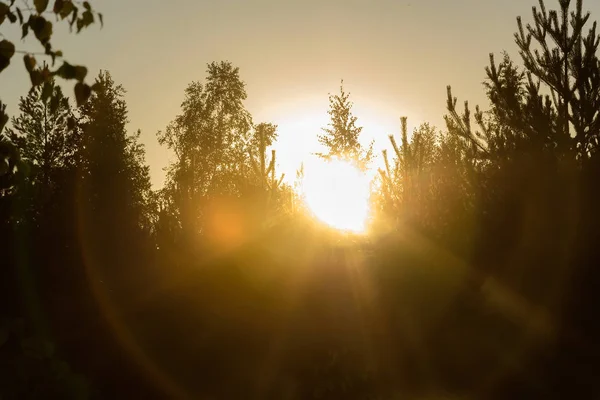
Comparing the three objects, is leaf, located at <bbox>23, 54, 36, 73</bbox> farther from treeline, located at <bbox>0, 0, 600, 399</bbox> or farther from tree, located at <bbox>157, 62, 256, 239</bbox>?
tree, located at <bbox>157, 62, 256, 239</bbox>

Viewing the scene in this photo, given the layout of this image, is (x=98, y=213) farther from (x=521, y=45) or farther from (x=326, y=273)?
(x=521, y=45)

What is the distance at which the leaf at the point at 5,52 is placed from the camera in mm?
2139

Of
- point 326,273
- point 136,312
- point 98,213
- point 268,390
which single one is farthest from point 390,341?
point 98,213

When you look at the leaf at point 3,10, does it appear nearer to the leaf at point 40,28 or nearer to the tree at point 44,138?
the leaf at point 40,28

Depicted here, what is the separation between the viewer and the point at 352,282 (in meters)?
8.20

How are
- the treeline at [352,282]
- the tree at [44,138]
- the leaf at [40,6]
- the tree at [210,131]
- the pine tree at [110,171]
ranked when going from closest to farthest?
the leaf at [40,6], the treeline at [352,282], the pine tree at [110,171], the tree at [44,138], the tree at [210,131]

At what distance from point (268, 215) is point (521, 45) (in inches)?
294

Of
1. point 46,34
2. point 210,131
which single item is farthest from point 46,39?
point 210,131

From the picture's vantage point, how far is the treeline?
663 cm

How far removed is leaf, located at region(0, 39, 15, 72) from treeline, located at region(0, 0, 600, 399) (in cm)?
256

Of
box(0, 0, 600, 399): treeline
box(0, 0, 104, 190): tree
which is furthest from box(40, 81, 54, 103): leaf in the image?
box(0, 0, 600, 399): treeline

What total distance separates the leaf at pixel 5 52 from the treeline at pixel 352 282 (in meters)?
2.56

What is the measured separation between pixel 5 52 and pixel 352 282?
6.69m

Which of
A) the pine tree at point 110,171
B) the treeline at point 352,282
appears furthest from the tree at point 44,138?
the treeline at point 352,282
